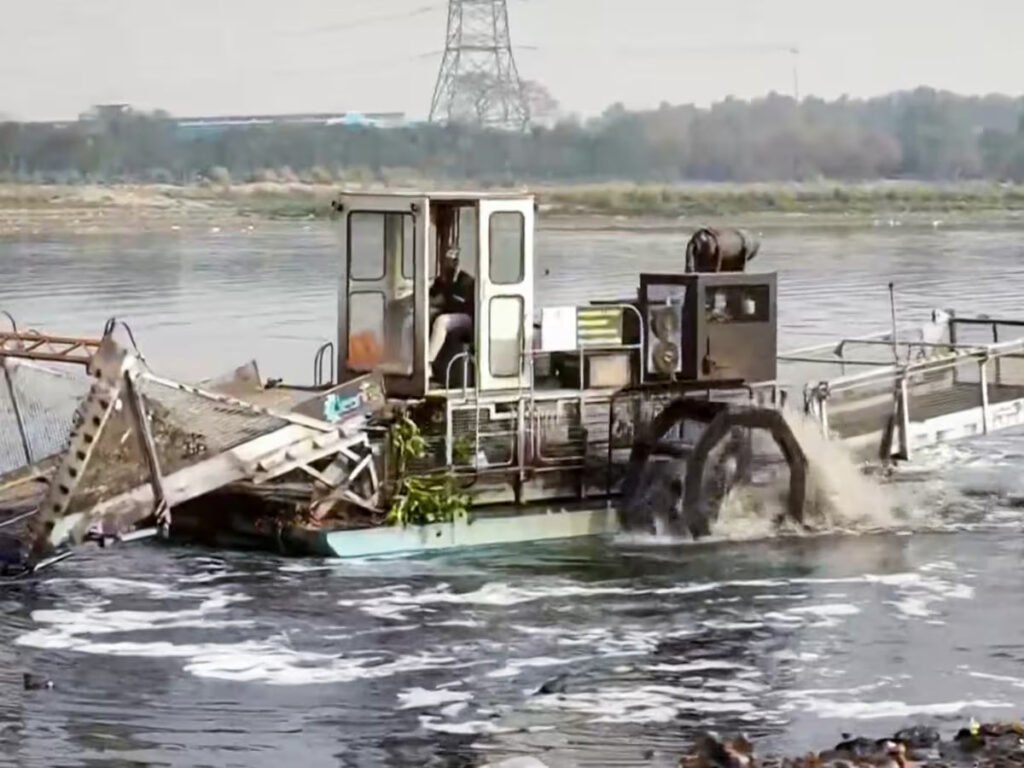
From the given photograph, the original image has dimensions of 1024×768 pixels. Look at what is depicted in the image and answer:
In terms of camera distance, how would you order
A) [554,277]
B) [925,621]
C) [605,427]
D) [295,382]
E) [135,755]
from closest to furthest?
1. [135,755]
2. [925,621]
3. [605,427]
4. [295,382]
5. [554,277]

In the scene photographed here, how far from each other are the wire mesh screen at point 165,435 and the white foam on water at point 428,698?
11.2 feet

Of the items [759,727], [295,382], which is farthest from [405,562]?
[295,382]

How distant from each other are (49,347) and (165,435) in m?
1.55

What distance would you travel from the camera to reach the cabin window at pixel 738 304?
20.0 metres

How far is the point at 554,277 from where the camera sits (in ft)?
168

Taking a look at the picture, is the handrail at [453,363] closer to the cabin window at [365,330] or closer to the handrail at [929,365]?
the cabin window at [365,330]

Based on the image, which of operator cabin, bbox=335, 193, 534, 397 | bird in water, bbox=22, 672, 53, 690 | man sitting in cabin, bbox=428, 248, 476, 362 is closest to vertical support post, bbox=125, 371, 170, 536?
bird in water, bbox=22, 672, 53, 690

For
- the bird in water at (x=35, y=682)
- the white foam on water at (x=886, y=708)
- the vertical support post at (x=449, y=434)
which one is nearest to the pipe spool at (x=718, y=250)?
the vertical support post at (x=449, y=434)

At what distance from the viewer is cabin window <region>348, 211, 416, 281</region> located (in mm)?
19422

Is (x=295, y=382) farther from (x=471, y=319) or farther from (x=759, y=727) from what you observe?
(x=759, y=727)

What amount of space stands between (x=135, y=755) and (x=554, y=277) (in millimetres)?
38695

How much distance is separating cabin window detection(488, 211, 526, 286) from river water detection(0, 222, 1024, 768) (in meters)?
2.16

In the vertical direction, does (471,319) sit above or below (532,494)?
above

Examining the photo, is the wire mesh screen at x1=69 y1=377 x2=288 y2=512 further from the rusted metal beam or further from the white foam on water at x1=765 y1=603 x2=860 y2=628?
the white foam on water at x1=765 y1=603 x2=860 y2=628
